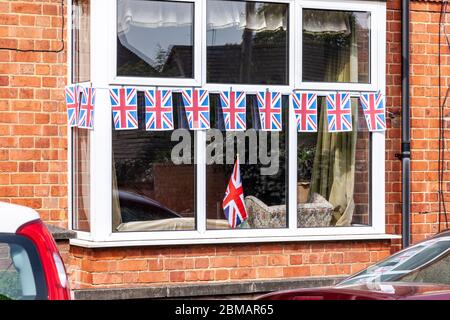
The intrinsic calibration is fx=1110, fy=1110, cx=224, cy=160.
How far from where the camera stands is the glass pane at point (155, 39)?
1081 centimetres

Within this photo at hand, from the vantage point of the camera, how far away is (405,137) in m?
12.1

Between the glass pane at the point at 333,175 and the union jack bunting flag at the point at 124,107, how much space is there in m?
1.84

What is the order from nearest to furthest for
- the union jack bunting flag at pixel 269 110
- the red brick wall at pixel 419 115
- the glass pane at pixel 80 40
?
the glass pane at pixel 80 40
the union jack bunting flag at pixel 269 110
the red brick wall at pixel 419 115

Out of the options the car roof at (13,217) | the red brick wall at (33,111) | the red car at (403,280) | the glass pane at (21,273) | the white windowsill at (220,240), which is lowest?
the white windowsill at (220,240)

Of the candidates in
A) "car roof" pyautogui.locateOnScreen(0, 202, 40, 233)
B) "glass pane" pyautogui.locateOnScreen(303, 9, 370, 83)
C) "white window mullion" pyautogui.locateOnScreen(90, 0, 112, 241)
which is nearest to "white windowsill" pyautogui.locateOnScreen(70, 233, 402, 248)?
"white window mullion" pyautogui.locateOnScreen(90, 0, 112, 241)

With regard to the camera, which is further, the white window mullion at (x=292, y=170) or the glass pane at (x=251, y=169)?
the white window mullion at (x=292, y=170)

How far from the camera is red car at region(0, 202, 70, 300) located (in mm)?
5195

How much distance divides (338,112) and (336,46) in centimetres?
71

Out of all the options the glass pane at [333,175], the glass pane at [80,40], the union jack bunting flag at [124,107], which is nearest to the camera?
the union jack bunting flag at [124,107]

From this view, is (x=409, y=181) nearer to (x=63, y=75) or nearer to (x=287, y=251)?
(x=287, y=251)

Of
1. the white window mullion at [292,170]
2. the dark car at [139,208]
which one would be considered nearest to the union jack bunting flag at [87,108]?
the dark car at [139,208]

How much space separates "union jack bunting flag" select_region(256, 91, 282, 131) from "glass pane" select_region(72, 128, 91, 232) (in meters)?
1.79

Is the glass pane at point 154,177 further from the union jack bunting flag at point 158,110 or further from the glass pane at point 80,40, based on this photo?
the glass pane at point 80,40

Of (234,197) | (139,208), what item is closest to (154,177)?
(139,208)
